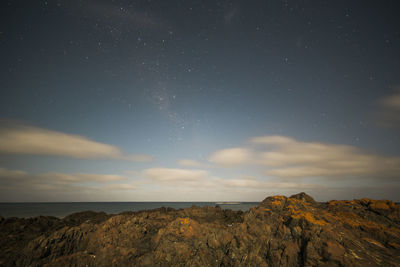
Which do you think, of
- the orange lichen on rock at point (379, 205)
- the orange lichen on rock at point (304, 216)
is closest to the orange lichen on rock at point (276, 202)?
the orange lichen on rock at point (304, 216)

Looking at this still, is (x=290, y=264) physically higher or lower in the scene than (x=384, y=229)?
lower

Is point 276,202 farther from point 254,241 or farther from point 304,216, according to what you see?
point 254,241

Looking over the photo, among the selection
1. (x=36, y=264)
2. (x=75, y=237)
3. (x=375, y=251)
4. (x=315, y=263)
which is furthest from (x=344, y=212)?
(x=36, y=264)

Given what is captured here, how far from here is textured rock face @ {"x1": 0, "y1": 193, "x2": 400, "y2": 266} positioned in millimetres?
10789

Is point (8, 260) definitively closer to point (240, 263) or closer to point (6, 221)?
point (6, 221)

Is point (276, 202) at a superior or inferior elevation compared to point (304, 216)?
superior

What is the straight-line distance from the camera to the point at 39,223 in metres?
25.7

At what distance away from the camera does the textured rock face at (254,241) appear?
35.4ft

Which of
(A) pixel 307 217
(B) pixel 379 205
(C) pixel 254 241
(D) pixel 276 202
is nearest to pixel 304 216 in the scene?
(A) pixel 307 217

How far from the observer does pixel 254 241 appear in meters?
12.7

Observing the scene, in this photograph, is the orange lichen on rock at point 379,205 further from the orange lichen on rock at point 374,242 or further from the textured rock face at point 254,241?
the orange lichen on rock at point 374,242

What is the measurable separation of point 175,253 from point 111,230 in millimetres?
5762

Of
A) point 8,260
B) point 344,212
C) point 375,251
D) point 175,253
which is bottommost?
point 8,260

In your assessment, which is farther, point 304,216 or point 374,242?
point 304,216
